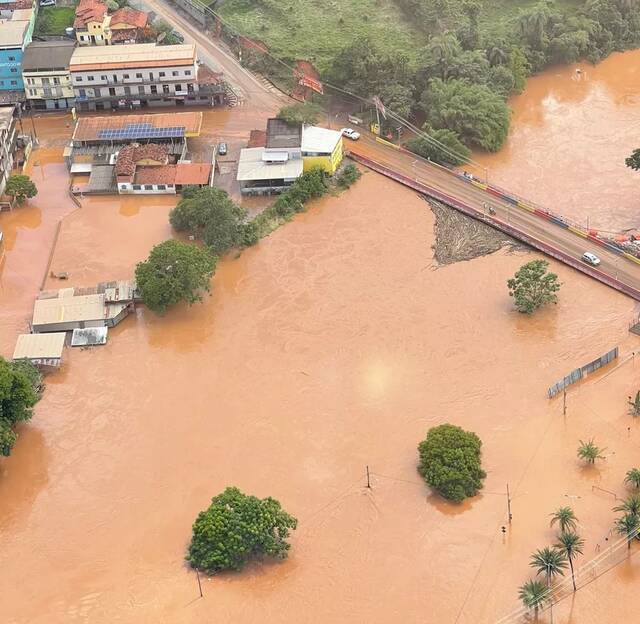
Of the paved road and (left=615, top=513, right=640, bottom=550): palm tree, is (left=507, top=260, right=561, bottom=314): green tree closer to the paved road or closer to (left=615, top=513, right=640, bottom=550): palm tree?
the paved road

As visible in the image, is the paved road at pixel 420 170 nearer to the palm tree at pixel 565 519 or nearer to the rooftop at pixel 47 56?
the rooftop at pixel 47 56

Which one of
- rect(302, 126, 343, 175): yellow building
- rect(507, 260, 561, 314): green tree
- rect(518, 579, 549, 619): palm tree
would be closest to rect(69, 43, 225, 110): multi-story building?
rect(302, 126, 343, 175): yellow building

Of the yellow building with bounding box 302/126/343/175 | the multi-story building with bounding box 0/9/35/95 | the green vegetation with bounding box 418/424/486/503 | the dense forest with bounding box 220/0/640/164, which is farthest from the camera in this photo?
the multi-story building with bounding box 0/9/35/95

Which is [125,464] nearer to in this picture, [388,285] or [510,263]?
[388,285]


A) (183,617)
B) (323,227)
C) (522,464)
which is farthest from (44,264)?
(522,464)

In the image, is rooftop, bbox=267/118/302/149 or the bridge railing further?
rooftop, bbox=267/118/302/149

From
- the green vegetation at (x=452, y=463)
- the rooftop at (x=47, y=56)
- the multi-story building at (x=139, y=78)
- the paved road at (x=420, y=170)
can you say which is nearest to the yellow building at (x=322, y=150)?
the paved road at (x=420, y=170)

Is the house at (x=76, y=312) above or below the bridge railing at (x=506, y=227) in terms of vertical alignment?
below
